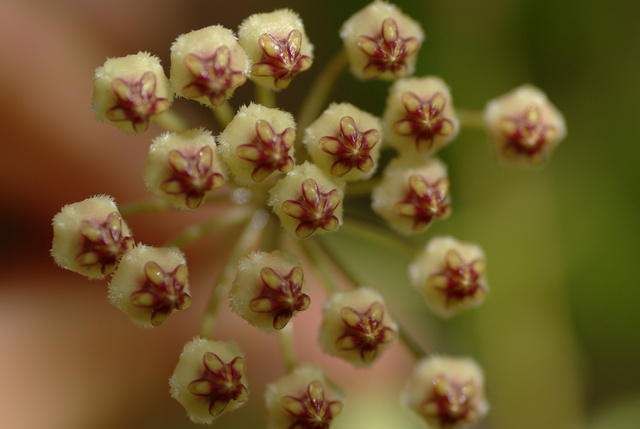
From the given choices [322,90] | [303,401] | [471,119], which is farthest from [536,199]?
[303,401]

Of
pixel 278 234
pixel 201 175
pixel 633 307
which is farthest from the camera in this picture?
pixel 633 307

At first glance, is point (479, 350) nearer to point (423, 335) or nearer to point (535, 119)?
point (423, 335)

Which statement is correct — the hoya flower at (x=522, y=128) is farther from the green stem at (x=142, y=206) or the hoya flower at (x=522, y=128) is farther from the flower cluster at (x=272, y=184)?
the green stem at (x=142, y=206)

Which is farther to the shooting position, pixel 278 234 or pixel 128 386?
pixel 128 386

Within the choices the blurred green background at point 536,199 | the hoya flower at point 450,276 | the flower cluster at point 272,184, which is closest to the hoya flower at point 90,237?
the flower cluster at point 272,184

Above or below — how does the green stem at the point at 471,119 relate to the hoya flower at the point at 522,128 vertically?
below

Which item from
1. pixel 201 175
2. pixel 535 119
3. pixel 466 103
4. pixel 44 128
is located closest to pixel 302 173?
pixel 201 175

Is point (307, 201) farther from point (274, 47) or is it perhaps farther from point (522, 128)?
point (522, 128)

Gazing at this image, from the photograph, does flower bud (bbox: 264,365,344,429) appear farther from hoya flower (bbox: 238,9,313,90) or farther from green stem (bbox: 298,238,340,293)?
hoya flower (bbox: 238,9,313,90)
